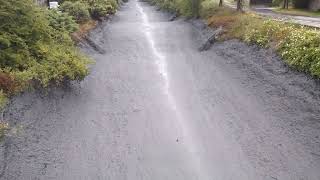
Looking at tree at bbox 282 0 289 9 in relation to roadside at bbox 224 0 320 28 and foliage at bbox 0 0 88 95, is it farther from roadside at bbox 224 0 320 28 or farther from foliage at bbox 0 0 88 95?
foliage at bbox 0 0 88 95

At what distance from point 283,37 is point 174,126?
768cm

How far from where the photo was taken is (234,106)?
1583 cm

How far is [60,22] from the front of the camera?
21.9m

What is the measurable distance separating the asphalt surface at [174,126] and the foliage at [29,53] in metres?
0.63

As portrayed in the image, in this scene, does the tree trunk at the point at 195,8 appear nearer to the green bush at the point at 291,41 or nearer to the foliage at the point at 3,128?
the green bush at the point at 291,41

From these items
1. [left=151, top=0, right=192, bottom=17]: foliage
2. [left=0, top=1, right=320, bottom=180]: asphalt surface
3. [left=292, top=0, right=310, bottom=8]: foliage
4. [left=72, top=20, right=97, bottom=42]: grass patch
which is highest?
[left=292, top=0, right=310, bottom=8]: foliage

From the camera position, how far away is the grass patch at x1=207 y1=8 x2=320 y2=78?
15444mm

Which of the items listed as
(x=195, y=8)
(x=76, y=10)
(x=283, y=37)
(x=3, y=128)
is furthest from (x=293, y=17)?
(x=3, y=128)

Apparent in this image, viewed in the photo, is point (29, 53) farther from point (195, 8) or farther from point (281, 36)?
point (195, 8)

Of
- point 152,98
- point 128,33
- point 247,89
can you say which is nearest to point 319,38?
point 247,89

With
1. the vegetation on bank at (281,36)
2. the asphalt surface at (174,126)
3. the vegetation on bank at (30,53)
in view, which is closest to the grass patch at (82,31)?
the asphalt surface at (174,126)

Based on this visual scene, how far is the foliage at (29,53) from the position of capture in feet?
45.0

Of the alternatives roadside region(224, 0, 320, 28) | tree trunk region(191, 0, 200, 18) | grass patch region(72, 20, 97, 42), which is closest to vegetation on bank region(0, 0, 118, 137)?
grass patch region(72, 20, 97, 42)

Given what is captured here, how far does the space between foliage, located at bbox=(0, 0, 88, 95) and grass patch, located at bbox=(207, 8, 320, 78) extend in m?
8.52
